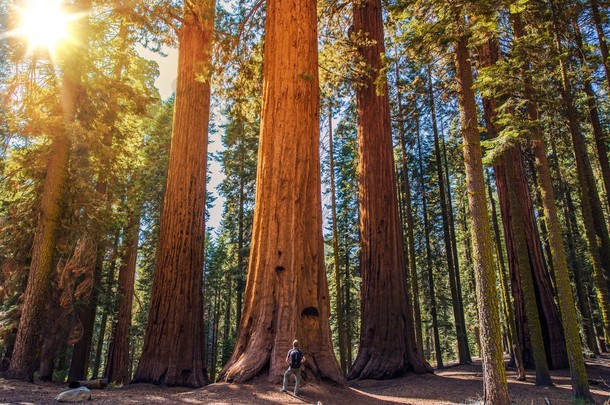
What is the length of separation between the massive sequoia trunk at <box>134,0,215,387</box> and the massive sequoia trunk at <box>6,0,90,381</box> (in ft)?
8.87

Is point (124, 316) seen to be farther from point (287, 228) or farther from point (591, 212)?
point (591, 212)

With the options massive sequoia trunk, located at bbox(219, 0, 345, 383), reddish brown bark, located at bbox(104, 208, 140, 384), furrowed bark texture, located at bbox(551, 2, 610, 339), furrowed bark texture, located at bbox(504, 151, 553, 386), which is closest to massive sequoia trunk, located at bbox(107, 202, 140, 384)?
reddish brown bark, located at bbox(104, 208, 140, 384)

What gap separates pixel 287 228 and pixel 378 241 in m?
4.90

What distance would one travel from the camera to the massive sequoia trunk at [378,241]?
9.73 meters

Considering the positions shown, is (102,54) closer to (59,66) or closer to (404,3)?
(59,66)

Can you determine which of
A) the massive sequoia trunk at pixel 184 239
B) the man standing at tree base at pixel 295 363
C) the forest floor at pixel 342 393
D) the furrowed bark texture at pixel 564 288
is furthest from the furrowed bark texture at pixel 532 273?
the man standing at tree base at pixel 295 363

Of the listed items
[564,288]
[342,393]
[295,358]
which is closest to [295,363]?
[295,358]

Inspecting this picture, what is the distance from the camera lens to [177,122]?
11.0 m

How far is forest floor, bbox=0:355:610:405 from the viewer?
5.23m

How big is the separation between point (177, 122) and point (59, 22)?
418 centimetres

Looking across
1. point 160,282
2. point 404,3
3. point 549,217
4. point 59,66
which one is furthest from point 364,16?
point 160,282

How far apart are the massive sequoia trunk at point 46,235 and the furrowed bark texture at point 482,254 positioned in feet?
32.4

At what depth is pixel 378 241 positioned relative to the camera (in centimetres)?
1076

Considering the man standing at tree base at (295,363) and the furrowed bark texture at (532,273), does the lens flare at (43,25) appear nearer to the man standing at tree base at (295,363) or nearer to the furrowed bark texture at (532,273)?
the man standing at tree base at (295,363)
